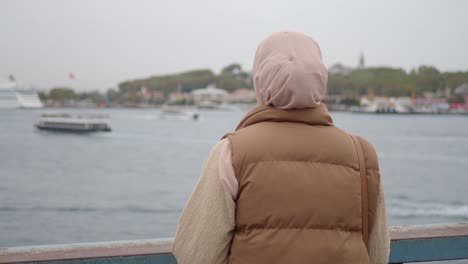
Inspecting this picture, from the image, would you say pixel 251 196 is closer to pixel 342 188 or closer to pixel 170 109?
pixel 342 188

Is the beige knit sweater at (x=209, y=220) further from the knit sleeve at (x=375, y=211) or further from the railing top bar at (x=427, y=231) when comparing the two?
the railing top bar at (x=427, y=231)

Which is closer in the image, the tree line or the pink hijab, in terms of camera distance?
the pink hijab

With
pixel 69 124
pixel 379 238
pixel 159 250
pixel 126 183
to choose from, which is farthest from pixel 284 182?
pixel 69 124

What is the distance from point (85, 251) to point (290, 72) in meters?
0.68

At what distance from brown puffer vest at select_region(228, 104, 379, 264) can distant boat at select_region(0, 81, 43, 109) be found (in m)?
34.2

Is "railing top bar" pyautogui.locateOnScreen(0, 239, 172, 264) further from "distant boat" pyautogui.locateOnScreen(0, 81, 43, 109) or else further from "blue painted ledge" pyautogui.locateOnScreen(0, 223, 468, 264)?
"distant boat" pyautogui.locateOnScreen(0, 81, 43, 109)

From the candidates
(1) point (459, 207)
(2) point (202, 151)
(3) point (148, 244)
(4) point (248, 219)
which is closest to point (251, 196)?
(4) point (248, 219)

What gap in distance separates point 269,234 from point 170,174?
24.8m

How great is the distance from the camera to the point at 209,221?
0.90m

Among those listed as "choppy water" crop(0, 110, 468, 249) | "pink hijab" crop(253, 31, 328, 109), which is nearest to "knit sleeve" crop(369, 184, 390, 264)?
"pink hijab" crop(253, 31, 328, 109)

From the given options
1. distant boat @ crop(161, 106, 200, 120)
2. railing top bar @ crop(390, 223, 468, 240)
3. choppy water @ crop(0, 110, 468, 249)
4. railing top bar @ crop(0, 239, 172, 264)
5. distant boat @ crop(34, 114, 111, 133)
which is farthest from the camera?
distant boat @ crop(161, 106, 200, 120)

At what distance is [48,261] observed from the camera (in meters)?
1.20

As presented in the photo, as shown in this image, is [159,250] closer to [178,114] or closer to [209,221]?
[209,221]

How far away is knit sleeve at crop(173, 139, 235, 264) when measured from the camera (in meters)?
0.90
